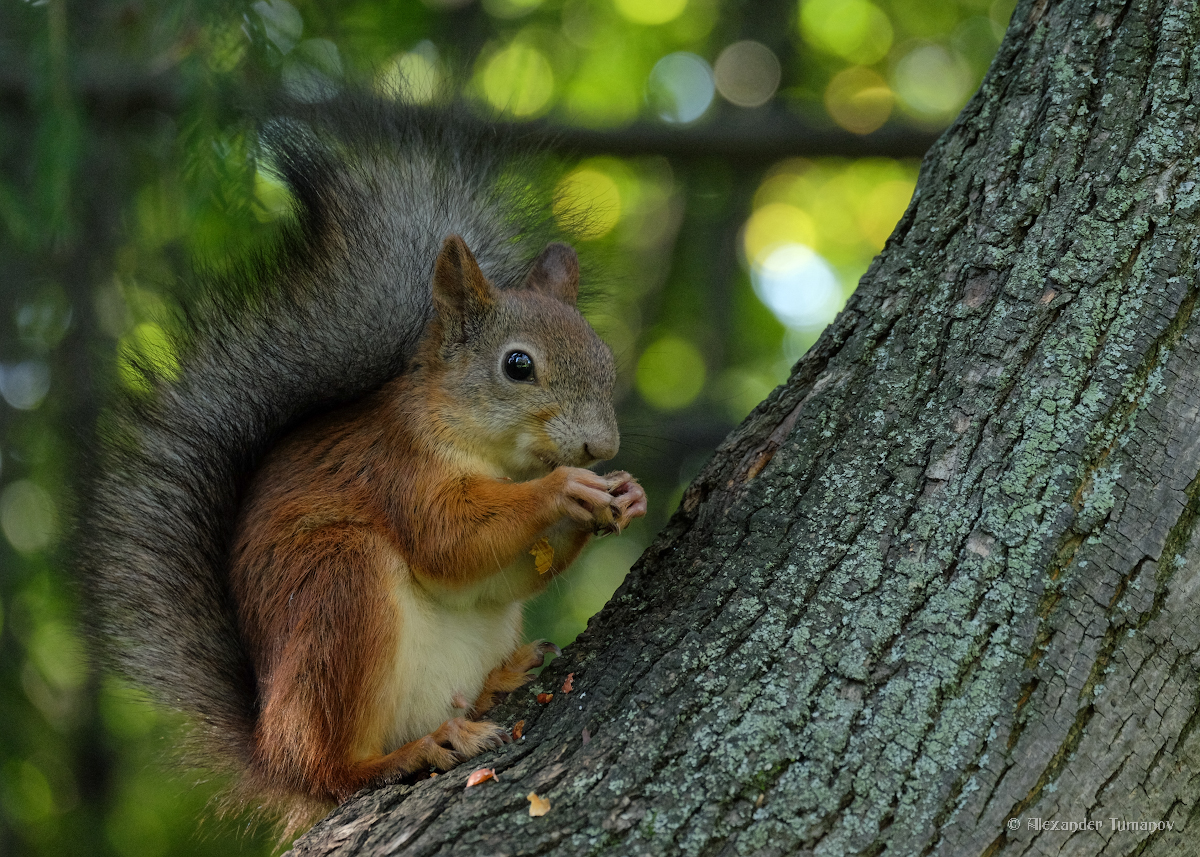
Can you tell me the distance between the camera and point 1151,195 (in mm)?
1663

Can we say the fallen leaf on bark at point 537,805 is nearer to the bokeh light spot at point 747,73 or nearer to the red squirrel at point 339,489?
the red squirrel at point 339,489

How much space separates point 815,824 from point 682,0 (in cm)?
626

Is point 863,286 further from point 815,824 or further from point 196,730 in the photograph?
point 196,730

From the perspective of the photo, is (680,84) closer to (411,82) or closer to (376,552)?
(411,82)

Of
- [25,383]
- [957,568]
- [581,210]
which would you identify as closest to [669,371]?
[581,210]

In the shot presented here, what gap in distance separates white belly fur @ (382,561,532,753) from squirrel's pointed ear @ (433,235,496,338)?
0.60 m

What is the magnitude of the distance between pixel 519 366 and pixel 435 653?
0.65 metres

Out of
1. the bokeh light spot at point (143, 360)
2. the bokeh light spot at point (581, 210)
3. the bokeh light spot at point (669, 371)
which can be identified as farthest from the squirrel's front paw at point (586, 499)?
the bokeh light spot at point (669, 371)

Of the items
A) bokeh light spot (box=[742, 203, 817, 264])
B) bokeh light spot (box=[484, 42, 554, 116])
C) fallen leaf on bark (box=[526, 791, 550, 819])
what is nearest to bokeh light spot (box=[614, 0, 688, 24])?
bokeh light spot (box=[484, 42, 554, 116])

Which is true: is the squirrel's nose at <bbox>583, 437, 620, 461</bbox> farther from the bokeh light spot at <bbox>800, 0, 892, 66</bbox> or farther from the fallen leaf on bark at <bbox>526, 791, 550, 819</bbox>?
the bokeh light spot at <bbox>800, 0, 892, 66</bbox>

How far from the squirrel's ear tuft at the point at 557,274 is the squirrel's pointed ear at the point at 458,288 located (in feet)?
0.86

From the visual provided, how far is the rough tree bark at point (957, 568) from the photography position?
1338mm

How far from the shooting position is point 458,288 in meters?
2.24

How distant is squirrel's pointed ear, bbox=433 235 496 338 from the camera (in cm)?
218
